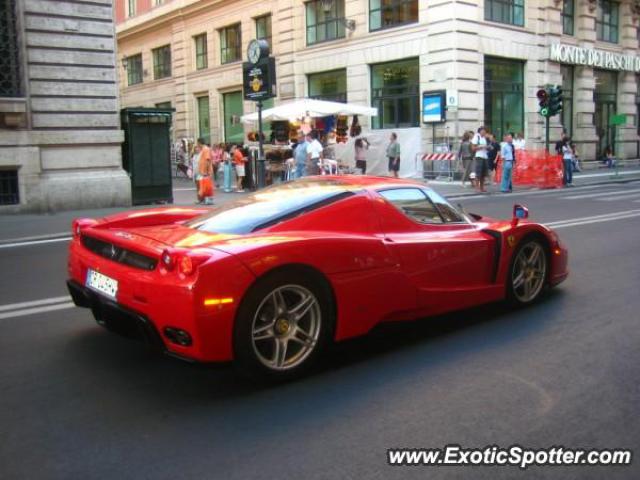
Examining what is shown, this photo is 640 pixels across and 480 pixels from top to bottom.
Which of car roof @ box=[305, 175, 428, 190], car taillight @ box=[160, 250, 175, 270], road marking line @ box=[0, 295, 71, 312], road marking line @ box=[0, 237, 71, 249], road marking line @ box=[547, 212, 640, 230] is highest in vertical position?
car roof @ box=[305, 175, 428, 190]

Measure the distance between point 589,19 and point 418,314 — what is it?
96.5ft

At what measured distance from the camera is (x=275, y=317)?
13.4ft

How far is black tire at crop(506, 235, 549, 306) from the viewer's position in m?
5.59

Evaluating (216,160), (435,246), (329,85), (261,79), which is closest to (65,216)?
(261,79)

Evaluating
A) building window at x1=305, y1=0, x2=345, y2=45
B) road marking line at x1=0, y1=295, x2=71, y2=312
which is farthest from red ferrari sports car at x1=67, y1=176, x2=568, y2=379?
building window at x1=305, y1=0, x2=345, y2=45

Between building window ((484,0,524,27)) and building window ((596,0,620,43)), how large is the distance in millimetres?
6857

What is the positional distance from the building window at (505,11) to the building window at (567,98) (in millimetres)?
3897

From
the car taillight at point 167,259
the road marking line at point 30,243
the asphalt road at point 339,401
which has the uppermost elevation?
the car taillight at point 167,259

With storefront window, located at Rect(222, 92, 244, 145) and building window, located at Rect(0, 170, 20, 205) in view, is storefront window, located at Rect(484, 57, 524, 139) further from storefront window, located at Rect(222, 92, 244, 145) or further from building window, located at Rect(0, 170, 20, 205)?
building window, located at Rect(0, 170, 20, 205)

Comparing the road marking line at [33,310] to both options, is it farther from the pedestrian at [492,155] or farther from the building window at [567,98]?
the building window at [567,98]

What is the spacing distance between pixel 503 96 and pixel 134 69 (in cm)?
2542

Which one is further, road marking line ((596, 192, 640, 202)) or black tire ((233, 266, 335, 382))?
road marking line ((596, 192, 640, 202))

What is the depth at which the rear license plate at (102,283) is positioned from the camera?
4.22 metres

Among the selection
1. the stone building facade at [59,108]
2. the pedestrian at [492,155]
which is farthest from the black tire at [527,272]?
the pedestrian at [492,155]
